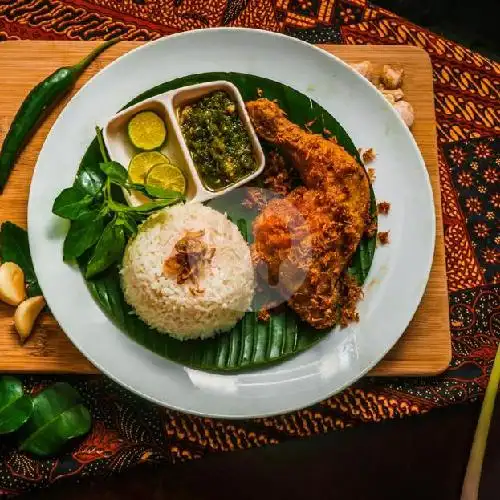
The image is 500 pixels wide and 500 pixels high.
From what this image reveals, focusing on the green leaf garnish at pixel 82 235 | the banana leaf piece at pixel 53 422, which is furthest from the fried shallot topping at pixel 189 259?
the banana leaf piece at pixel 53 422

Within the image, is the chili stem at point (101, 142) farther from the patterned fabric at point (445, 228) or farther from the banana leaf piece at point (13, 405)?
the banana leaf piece at point (13, 405)

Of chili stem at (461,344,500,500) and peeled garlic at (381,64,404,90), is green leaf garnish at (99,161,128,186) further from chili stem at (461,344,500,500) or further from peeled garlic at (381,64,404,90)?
chili stem at (461,344,500,500)

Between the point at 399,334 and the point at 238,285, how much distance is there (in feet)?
2.36

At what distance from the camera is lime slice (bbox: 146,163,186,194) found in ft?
10.0

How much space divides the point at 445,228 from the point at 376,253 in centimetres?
48

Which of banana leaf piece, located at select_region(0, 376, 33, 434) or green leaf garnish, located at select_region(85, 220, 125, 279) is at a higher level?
green leaf garnish, located at select_region(85, 220, 125, 279)

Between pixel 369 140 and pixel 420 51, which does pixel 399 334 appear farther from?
pixel 420 51

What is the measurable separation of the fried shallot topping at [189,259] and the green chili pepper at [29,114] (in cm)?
86

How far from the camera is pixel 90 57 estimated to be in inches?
130

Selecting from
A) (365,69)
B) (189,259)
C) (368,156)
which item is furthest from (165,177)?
(365,69)

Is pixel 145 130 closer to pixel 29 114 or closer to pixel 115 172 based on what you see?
pixel 115 172

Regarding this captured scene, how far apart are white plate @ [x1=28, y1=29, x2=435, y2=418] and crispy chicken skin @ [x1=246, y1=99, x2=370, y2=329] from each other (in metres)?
0.22

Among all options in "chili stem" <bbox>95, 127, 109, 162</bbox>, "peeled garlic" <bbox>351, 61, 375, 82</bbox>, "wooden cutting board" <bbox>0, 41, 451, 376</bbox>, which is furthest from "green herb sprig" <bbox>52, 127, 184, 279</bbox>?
"peeled garlic" <bbox>351, 61, 375, 82</bbox>

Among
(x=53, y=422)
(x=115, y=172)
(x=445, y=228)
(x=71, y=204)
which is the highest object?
(x=115, y=172)
